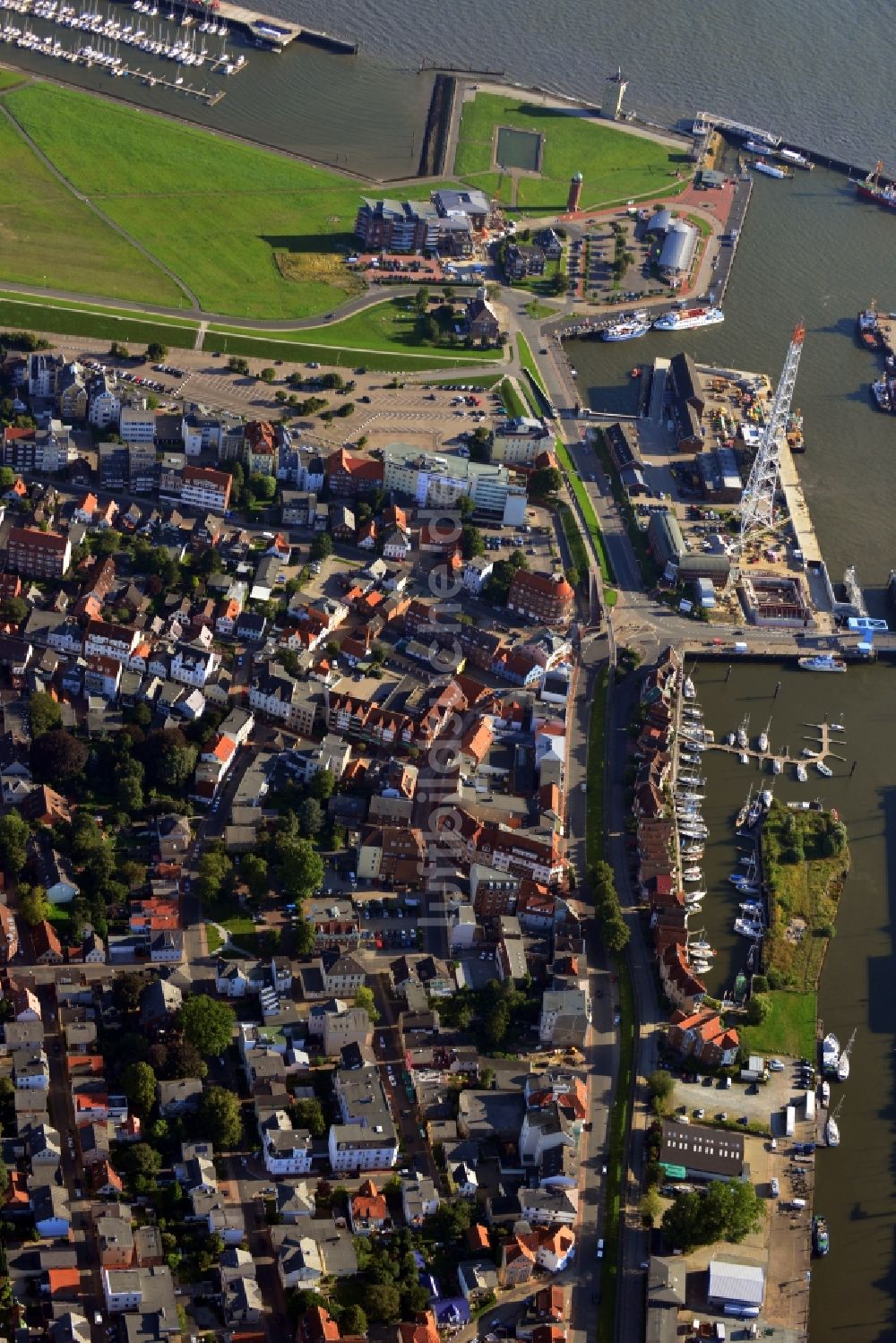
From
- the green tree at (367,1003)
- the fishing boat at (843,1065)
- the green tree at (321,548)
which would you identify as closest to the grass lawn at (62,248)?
the green tree at (321,548)

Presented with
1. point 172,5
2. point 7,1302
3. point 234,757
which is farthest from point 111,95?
point 7,1302

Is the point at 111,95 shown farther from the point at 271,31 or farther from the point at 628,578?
the point at 628,578

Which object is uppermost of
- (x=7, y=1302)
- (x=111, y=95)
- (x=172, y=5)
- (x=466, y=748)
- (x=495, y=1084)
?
(x=172, y=5)

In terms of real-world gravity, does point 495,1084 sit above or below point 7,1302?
above

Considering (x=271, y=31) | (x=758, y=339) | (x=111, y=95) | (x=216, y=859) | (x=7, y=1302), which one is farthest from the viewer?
(x=271, y=31)

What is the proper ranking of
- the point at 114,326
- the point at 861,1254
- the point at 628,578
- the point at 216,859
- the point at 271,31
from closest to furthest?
the point at 861,1254, the point at 216,859, the point at 628,578, the point at 114,326, the point at 271,31

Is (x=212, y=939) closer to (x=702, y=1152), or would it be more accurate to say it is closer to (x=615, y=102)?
(x=702, y=1152)

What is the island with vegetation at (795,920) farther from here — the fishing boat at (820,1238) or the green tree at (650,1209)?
the green tree at (650,1209)
